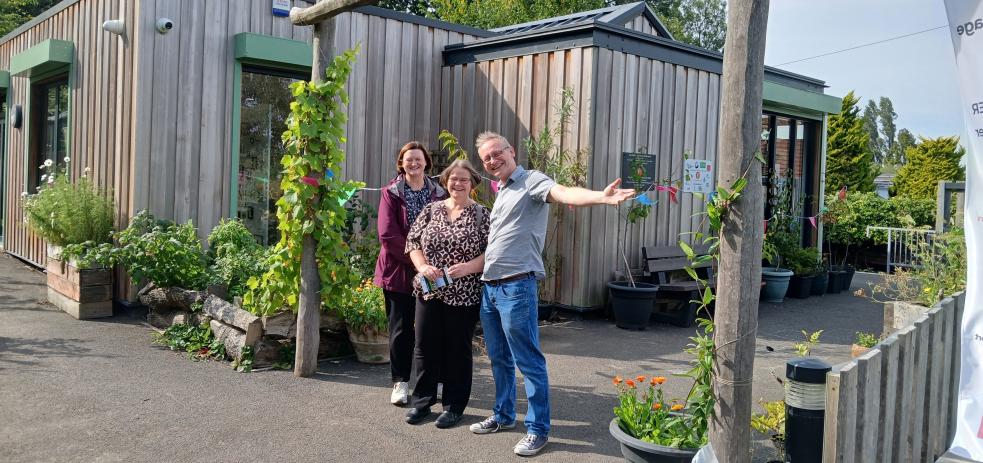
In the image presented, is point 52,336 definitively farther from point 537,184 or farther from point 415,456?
point 537,184

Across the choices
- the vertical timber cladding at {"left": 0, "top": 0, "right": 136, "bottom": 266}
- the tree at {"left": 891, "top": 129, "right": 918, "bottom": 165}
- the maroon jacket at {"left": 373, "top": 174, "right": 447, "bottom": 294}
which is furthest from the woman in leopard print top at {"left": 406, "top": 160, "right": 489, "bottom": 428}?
the tree at {"left": 891, "top": 129, "right": 918, "bottom": 165}

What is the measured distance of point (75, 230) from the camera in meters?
8.05

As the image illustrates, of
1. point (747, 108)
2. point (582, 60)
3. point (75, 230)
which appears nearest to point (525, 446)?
point (747, 108)

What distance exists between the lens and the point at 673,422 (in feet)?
12.5

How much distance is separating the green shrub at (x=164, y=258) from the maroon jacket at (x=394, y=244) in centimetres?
269

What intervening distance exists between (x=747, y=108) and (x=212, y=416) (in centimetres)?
370

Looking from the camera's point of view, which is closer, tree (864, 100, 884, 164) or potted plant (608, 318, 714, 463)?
potted plant (608, 318, 714, 463)

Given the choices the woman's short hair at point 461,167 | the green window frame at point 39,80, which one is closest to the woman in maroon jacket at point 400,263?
the woman's short hair at point 461,167

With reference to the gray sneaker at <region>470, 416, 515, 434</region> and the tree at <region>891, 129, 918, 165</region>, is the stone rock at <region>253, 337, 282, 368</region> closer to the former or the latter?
the gray sneaker at <region>470, 416, 515, 434</region>

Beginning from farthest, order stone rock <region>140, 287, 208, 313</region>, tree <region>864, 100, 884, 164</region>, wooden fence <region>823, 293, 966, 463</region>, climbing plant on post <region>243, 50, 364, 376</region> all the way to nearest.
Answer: tree <region>864, 100, 884, 164</region> → stone rock <region>140, 287, 208, 313</region> → climbing plant on post <region>243, 50, 364, 376</region> → wooden fence <region>823, 293, 966, 463</region>

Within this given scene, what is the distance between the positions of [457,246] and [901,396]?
8.20 ft

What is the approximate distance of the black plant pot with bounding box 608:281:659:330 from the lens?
8227mm

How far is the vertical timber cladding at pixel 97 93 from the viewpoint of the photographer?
813cm

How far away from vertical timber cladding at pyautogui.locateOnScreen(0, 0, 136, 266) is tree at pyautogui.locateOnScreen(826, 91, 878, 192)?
18194mm
